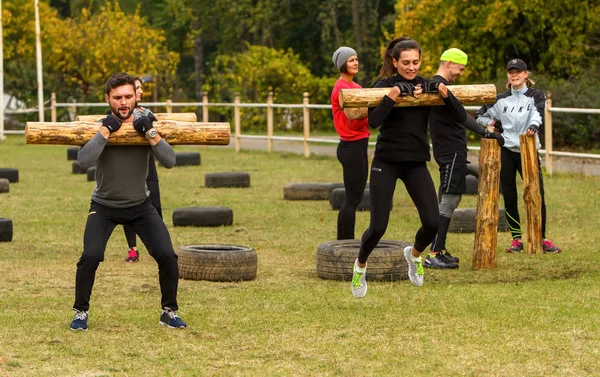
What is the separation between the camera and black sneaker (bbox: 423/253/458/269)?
35.4 feet

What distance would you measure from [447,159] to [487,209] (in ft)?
1.88

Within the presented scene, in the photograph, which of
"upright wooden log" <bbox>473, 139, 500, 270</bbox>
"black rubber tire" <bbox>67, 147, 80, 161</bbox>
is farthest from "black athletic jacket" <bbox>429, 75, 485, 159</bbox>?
"black rubber tire" <bbox>67, 147, 80, 161</bbox>

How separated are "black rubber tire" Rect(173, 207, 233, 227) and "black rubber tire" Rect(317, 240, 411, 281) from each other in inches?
177

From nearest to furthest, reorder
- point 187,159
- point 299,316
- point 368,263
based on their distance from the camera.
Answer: point 299,316 < point 368,263 < point 187,159

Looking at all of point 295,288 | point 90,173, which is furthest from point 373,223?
point 90,173

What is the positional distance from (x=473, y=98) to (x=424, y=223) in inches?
44.2

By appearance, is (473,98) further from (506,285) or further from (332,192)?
(332,192)

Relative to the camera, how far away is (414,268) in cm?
958

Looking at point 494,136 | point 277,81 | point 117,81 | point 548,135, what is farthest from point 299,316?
point 277,81

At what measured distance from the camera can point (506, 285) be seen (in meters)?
9.75

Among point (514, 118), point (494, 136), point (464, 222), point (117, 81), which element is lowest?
point (464, 222)

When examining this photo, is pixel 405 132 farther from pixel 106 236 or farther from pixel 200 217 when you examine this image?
pixel 200 217

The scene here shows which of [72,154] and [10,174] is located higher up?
[10,174]

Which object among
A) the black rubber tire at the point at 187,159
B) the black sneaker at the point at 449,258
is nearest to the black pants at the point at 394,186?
the black sneaker at the point at 449,258
